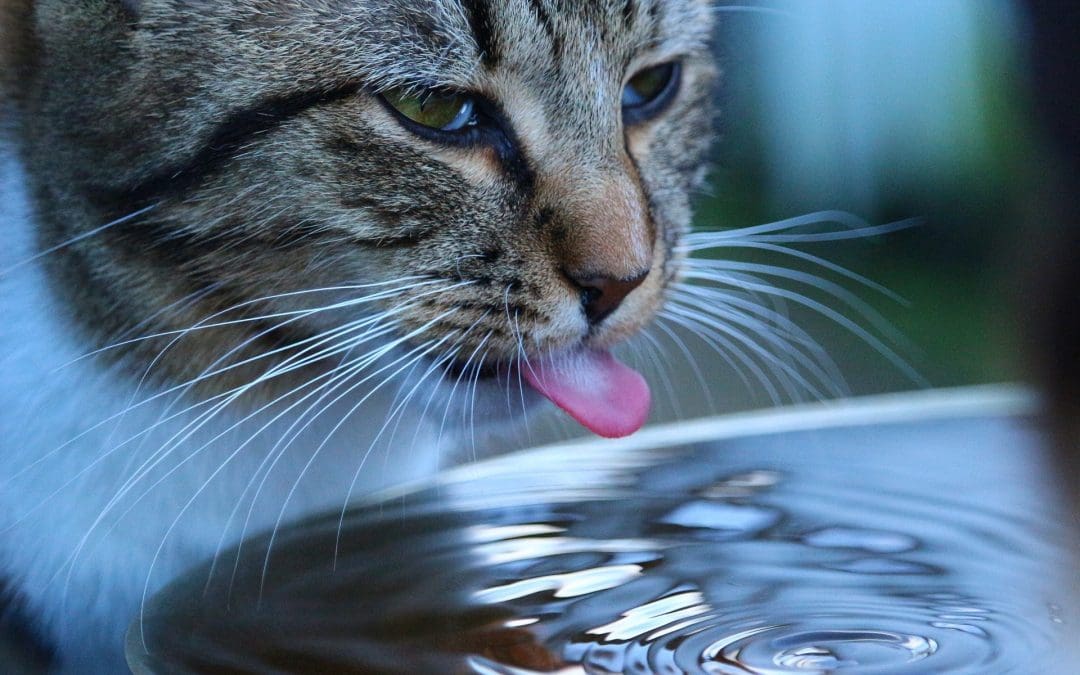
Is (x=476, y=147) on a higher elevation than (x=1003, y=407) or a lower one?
higher

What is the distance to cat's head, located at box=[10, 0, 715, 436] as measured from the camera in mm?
458

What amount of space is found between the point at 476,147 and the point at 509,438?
207 millimetres

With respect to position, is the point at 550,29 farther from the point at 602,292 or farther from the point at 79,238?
the point at 79,238

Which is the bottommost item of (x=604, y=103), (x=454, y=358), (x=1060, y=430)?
(x=1060, y=430)

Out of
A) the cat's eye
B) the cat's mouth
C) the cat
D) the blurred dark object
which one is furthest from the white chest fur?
the blurred dark object

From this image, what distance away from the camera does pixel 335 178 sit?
0.48 meters

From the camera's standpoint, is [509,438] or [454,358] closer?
[454,358]

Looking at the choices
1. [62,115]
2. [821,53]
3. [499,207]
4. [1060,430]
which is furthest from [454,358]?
[1060,430]

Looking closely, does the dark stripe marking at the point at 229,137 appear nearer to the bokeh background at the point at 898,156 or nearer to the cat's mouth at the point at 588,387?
the cat's mouth at the point at 588,387

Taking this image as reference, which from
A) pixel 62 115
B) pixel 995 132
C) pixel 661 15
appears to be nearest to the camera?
pixel 62 115

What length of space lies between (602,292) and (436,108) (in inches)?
4.5

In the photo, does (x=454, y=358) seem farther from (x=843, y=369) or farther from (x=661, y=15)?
(x=843, y=369)

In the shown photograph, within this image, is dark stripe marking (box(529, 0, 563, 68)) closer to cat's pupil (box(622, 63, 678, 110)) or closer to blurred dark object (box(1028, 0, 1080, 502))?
cat's pupil (box(622, 63, 678, 110))

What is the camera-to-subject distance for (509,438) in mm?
645
